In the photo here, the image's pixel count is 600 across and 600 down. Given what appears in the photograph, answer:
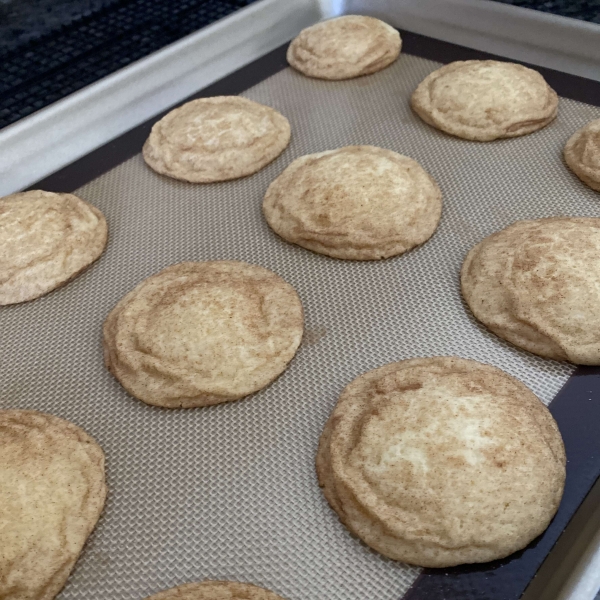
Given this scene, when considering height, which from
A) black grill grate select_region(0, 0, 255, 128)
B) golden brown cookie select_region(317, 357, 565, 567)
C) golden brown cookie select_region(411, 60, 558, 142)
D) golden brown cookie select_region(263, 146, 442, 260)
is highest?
black grill grate select_region(0, 0, 255, 128)

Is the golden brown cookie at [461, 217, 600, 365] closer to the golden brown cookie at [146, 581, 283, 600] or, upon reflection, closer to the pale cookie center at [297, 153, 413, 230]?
the pale cookie center at [297, 153, 413, 230]

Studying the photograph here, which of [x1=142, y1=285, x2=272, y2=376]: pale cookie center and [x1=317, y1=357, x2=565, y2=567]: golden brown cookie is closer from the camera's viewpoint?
[x1=317, y1=357, x2=565, y2=567]: golden brown cookie

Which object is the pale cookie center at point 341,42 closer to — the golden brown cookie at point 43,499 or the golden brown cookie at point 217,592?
the golden brown cookie at point 43,499

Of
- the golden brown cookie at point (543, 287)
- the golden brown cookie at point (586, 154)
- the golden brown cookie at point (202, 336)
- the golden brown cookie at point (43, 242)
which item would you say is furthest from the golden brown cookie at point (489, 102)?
the golden brown cookie at point (43, 242)

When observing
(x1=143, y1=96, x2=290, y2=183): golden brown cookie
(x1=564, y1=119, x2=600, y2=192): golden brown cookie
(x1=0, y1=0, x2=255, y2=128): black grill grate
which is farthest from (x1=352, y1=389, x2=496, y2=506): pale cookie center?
(x1=0, y1=0, x2=255, y2=128): black grill grate

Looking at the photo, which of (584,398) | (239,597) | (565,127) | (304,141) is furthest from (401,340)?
(565,127)

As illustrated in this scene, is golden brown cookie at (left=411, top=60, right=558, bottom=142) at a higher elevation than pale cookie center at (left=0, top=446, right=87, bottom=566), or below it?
higher

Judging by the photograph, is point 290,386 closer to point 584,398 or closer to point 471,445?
point 471,445
